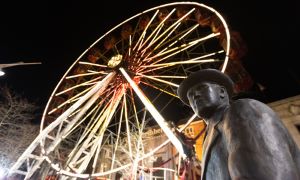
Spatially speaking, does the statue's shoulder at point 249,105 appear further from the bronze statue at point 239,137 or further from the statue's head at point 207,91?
the statue's head at point 207,91

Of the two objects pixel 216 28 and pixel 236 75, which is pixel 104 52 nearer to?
pixel 216 28

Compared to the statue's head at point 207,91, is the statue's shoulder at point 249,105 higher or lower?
lower

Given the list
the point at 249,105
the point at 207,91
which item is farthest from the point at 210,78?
the point at 249,105

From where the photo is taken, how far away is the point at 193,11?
1127cm

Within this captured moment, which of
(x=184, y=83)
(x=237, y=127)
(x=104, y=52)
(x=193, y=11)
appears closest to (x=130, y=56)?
(x=104, y=52)

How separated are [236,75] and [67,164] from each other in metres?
6.71

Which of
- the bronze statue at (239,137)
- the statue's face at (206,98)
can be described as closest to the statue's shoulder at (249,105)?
the bronze statue at (239,137)

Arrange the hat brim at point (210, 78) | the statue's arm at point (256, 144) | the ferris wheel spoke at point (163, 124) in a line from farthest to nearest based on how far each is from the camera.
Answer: the ferris wheel spoke at point (163, 124), the hat brim at point (210, 78), the statue's arm at point (256, 144)

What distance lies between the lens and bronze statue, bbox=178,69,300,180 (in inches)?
49.2

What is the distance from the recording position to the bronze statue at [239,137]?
1249 mm

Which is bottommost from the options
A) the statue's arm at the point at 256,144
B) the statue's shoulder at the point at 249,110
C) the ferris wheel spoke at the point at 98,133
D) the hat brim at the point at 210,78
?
the statue's arm at the point at 256,144

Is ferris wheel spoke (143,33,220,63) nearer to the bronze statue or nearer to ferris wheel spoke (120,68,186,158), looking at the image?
ferris wheel spoke (120,68,186,158)

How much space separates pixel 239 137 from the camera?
4.57ft

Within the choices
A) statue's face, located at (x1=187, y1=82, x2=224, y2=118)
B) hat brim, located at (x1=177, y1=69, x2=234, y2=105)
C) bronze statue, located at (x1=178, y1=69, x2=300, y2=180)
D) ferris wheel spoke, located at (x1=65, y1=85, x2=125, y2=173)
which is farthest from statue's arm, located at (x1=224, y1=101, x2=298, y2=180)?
ferris wheel spoke, located at (x1=65, y1=85, x2=125, y2=173)
